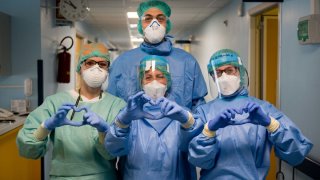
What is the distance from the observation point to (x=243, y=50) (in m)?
4.38

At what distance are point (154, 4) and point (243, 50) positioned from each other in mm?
2437

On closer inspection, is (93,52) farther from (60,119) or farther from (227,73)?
(227,73)

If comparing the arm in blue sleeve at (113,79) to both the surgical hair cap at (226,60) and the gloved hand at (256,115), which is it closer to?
the surgical hair cap at (226,60)

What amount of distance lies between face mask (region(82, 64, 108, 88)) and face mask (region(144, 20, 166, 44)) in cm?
49

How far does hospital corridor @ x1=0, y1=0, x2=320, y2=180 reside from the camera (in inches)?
59.3

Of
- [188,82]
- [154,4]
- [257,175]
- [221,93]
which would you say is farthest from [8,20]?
[257,175]

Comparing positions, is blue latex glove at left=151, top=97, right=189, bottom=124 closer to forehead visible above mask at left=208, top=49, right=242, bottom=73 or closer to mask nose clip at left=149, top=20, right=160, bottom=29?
forehead visible above mask at left=208, top=49, right=242, bottom=73

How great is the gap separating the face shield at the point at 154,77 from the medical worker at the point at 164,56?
0.38 meters

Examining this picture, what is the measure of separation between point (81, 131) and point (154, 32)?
78cm

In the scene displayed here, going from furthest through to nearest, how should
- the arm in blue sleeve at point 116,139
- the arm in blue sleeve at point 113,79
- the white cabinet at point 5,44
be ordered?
the white cabinet at point 5,44, the arm in blue sleeve at point 113,79, the arm in blue sleeve at point 116,139

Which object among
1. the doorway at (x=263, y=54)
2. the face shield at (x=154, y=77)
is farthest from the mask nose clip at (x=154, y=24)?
the doorway at (x=263, y=54)

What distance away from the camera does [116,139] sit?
4.94 feet

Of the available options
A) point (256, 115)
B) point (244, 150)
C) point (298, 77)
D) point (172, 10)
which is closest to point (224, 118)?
point (256, 115)

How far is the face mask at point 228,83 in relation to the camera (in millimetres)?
1614
